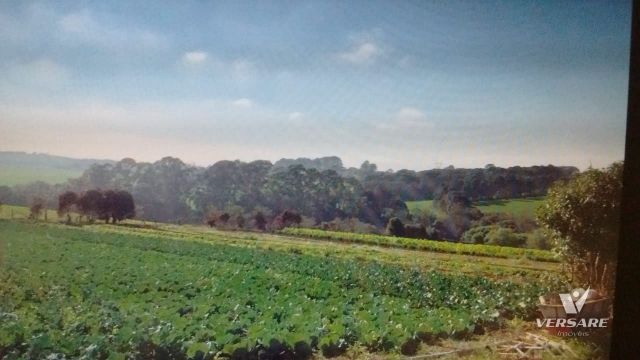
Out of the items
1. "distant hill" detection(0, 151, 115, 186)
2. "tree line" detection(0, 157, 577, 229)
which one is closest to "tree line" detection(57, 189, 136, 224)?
"tree line" detection(0, 157, 577, 229)

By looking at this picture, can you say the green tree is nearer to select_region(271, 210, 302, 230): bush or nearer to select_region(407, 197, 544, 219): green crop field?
select_region(407, 197, 544, 219): green crop field

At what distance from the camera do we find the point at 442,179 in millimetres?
3934

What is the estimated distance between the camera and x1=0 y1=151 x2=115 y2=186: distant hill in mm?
3541

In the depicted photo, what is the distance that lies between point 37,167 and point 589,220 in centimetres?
405

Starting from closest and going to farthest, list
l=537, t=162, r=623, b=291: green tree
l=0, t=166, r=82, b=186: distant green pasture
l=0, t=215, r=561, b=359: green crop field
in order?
1. l=0, t=215, r=561, b=359: green crop field
2. l=0, t=166, r=82, b=186: distant green pasture
3. l=537, t=162, r=623, b=291: green tree

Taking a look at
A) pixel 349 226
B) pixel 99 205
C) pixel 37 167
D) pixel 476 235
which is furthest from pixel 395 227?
pixel 37 167

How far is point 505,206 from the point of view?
3.92m

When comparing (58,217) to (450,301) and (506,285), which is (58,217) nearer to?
(450,301)

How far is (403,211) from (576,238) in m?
1.33

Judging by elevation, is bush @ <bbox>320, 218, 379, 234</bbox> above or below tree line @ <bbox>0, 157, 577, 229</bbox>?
below

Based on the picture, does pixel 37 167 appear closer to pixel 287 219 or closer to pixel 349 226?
pixel 287 219

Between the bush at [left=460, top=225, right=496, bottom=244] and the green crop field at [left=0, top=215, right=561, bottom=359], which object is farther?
the bush at [left=460, top=225, right=496, bottom=244]

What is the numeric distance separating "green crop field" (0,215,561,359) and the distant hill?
1.11ft

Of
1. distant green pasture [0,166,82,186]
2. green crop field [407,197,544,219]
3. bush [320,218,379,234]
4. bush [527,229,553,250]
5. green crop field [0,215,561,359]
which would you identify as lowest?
green crop field [0,215,561,359]
